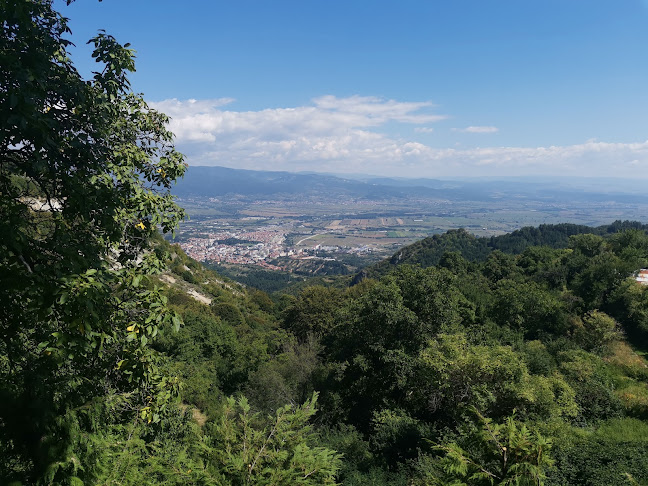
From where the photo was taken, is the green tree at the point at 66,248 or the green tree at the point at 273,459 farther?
the green tree at the point at 273,459

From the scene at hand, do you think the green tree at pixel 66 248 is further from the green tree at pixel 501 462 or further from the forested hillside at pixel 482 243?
the forested hillside at pixel 482 243

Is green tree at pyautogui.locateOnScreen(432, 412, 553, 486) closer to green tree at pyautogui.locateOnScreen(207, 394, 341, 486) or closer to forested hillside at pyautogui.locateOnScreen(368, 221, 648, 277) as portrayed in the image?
green tree at pyautogui.locateOnScreen(207, 394, 341, 486)

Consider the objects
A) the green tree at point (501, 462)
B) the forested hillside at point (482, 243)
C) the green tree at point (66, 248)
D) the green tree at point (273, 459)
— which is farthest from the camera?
the forested hillside at point (482, 243)

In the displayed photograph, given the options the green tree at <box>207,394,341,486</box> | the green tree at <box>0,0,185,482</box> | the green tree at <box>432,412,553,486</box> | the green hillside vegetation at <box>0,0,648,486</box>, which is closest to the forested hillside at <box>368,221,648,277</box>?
the green hillside vegetation at <box>0,0,648,486</box>

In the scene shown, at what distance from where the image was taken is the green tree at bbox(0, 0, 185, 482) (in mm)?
2691

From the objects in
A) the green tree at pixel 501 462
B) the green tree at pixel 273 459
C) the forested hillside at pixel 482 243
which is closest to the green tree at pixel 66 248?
the green tree at pixel 273 459

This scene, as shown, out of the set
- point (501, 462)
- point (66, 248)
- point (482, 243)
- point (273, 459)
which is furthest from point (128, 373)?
point (482, 243)

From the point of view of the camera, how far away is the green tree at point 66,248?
2691mm

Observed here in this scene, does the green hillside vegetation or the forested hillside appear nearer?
the green hillside vegetation

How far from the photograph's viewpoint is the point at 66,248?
112 inches

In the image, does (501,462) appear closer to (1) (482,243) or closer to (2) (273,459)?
(2) (273,459)

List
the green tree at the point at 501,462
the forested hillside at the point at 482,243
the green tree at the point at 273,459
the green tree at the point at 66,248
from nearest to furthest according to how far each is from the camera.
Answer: the green tree at the point at 66,248 → the green tree at the point at 273,459 → the green tree at the point at 501,462 → the forested hillside at the point at 482,243

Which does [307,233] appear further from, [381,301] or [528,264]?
[381,301]

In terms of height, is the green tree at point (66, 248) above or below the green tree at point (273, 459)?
above
